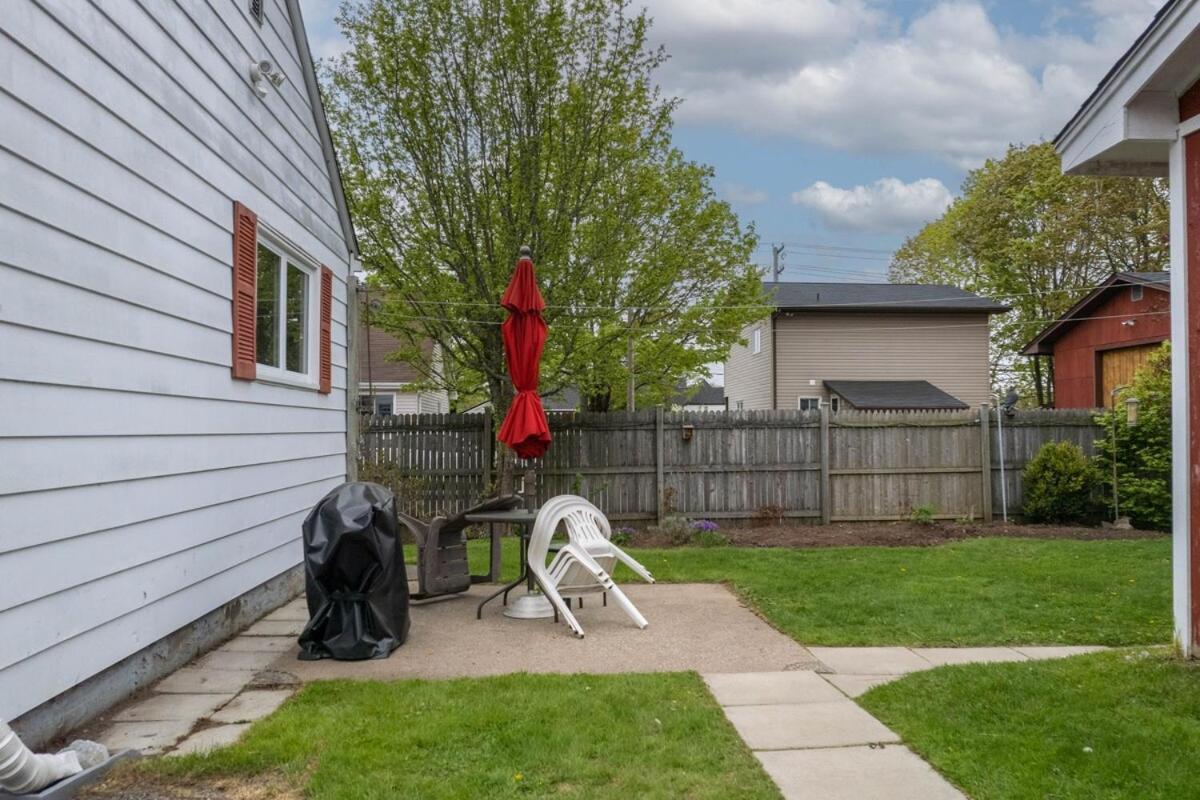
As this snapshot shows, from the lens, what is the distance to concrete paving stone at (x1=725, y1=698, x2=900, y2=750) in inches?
147

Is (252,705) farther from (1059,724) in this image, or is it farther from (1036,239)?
(1036,239)

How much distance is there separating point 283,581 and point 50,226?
13.1 feet

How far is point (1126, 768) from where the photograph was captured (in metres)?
3.31

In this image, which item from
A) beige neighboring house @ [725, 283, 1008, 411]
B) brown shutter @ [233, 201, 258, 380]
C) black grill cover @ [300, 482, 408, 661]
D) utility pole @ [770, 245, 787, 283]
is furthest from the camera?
utility pole @ [770, 245, 787, 283]

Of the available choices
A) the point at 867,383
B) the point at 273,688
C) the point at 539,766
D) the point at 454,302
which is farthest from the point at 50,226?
the point at 867,383

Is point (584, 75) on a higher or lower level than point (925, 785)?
higher

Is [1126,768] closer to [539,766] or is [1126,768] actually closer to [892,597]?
[539,766]

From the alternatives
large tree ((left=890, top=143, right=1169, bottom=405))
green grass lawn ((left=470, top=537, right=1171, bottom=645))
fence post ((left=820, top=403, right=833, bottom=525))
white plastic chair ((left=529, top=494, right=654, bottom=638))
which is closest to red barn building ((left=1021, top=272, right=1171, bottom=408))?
large tree ((left=890, top=143, right=1169, bottom=405))

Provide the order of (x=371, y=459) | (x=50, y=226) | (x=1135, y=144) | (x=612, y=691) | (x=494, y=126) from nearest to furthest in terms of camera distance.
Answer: (x=50, y=226) < (x=612, y=691) < (x=1135, y=144) < (x=494, y=126) < (x=371, y=459)

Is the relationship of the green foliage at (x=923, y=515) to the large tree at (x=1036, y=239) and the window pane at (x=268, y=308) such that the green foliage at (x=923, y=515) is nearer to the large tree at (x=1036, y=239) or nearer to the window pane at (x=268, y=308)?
the window pane at (x=268, y=308)

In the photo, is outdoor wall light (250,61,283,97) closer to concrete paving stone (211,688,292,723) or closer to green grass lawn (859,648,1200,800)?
concrete paving stone (211,688,292,723)

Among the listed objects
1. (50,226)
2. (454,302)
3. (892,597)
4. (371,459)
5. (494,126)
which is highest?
(494,126)

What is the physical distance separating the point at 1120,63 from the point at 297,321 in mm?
5997

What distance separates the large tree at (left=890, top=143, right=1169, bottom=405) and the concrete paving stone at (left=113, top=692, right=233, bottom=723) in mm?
23942
